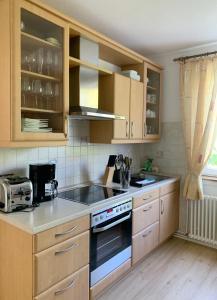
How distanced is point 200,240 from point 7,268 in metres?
2.33

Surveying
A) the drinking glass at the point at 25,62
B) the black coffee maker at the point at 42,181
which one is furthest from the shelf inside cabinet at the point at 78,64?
the black coffee maker at the point at 42,181

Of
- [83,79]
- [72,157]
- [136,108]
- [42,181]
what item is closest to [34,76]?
[83,79]

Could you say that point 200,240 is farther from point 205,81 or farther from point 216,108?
point 205,81

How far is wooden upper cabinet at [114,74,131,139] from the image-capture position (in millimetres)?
2424

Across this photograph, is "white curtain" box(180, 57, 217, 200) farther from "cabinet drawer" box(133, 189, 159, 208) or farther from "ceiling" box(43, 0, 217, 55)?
"cabinet drawer" box(133, 189, 159, 208)

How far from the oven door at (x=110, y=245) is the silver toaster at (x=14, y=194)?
1.80 ft

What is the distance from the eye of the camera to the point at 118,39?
105 inches

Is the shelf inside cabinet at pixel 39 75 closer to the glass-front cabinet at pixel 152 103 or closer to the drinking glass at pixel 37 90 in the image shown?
the drinking glass at pixel 37 90

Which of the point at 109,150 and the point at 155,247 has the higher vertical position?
the point at 109,150

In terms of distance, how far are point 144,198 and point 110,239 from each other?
59cm

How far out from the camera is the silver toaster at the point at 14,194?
63.2 inches

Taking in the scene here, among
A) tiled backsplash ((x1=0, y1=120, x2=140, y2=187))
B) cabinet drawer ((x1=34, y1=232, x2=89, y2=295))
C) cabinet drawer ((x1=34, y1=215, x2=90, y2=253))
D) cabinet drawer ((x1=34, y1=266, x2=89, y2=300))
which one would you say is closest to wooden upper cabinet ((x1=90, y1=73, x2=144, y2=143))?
tiled backsplash ((x1=0, y1=120, x2=140, y2=187))

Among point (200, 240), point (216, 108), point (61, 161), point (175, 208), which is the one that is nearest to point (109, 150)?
point (61, 161)

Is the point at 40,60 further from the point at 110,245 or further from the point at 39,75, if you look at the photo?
the point at 110,245
